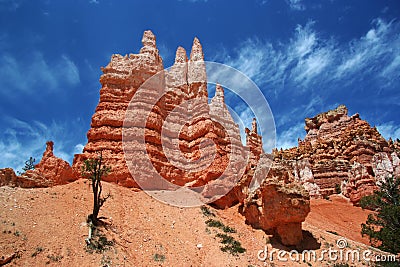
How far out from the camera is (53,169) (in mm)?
21219

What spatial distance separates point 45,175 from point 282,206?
1771cm

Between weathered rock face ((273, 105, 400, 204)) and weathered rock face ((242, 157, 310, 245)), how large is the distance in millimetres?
21176

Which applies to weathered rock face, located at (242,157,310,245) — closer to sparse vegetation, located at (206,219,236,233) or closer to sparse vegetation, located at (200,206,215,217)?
sparse vegetation, located at (206,219,236,233)

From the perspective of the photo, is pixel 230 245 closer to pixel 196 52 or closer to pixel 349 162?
pixel 196 52

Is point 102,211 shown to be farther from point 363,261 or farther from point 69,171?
point 363,261

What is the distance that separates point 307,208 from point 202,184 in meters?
9.67

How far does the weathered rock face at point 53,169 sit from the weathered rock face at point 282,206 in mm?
15508

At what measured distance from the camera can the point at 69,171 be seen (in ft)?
73.0

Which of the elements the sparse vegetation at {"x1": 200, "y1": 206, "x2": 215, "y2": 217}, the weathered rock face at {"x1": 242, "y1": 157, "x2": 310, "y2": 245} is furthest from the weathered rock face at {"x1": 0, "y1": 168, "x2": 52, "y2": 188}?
the weathered rock face at {"x1": 242, "y1": 157, "x2": 310, "y2": 245}

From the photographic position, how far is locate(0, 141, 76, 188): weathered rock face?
18.1m

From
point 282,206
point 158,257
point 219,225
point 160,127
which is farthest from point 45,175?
point 282,206

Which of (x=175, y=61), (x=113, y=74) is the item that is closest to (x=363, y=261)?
(x=113, y=74)

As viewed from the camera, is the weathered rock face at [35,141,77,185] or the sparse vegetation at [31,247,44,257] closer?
the sparse vegetation at [31,247,44,257]

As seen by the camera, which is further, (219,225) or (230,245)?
(219,225)
